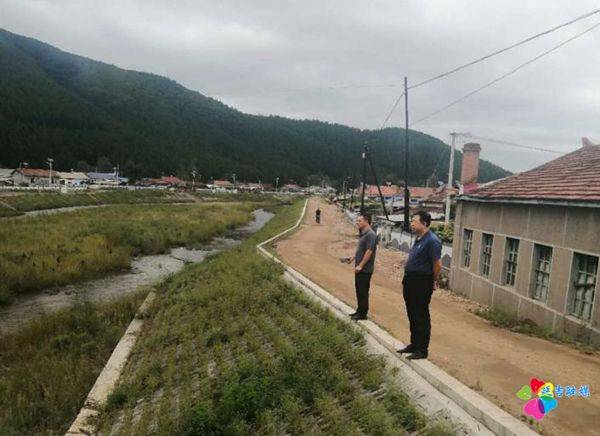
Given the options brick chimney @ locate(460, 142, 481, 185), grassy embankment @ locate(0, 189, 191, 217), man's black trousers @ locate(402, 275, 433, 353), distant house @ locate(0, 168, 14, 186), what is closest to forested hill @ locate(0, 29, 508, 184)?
distant house @ locate(0, 168, 14, 186)

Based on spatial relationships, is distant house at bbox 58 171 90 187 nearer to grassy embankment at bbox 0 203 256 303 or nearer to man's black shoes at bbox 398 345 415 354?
grassy embankment at bbox 0 203 256 303

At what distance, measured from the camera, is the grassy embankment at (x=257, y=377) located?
5.66 metres

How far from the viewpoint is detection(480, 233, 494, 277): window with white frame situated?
12.8 metres

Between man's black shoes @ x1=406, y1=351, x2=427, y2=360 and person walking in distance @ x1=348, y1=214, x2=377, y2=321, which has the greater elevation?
person walking in distance @ x1=348, y1=214, x2=377, y2=321

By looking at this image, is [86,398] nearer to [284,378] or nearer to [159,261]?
[284,378]

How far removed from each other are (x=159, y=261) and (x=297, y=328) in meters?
17.2

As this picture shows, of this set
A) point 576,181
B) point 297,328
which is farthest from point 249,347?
point 576,181

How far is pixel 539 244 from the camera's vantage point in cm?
1039

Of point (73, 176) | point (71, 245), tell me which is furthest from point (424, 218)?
point (73, 176)

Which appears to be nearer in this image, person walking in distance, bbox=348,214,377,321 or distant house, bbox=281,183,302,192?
person walking in distance, bbox=348,214,377,321

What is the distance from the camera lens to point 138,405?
768cm

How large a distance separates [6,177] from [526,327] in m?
117

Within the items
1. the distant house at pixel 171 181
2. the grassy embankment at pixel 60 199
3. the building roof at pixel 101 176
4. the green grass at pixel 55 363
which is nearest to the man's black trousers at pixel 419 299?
the green grass at pixel 55 363

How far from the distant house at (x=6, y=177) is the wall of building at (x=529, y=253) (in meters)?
99.3
